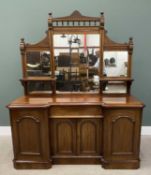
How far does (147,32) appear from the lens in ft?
9.06

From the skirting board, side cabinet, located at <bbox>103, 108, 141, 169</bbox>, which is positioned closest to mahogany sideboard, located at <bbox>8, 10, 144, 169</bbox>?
side cabinet, located at <bbox>103, 108, 141, 169</bbox>

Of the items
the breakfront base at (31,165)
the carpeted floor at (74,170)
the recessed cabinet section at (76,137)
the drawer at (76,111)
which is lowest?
the carpeted floor at (74,170)

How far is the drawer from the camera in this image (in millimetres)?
2139

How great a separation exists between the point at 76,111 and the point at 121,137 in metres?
0.58

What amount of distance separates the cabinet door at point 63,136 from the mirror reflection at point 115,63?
0.83 meters

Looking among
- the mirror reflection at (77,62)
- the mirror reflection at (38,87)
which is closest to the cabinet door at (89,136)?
the mirror reflection at (77,62)

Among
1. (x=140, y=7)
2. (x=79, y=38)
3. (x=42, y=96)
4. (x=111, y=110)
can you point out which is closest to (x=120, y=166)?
(x=111, y=110)

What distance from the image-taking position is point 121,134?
7.02 feet

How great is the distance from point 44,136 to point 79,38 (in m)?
1.27

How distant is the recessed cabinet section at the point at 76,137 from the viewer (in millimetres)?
2184

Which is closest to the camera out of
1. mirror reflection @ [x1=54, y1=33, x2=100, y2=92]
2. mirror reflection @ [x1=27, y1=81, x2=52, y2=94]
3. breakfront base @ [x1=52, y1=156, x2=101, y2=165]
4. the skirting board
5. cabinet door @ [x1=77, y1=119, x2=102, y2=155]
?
cabinet door @ [x1=77, y1=119, x2=102, y2=155]

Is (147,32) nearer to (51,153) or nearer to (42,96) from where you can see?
(42,96)

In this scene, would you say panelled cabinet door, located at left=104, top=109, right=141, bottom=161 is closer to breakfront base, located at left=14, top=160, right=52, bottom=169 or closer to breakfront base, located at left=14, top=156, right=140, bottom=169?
breakfront base, located at left=14, top=156, right=140, bottom=169

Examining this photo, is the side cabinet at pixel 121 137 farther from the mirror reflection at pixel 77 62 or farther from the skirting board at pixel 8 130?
the skirting board at pixel 8 130
